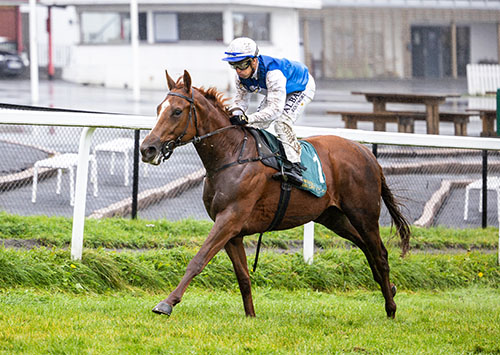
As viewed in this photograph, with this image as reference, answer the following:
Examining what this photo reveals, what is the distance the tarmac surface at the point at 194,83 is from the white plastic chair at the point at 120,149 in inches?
13.8

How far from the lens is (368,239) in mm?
7160

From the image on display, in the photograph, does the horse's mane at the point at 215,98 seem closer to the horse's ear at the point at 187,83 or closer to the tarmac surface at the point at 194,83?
the horse's ear at the point at 187,83

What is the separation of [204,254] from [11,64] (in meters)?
32.1

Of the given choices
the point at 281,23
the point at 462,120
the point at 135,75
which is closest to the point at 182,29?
the point at 281,23

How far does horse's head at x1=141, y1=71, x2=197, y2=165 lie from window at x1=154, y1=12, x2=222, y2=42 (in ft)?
91.9

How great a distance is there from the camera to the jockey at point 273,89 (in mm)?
6309

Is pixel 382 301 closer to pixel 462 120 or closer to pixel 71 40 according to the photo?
pixel 462 120

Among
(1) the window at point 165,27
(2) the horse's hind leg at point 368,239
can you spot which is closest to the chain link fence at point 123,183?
(2) the horse's hind leg at point 368,239

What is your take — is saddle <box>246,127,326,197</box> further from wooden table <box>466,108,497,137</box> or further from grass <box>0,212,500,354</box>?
wooden table <box>466,108,497,137</box>

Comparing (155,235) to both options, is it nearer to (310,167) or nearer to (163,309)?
(310,167)

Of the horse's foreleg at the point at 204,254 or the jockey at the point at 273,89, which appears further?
the jockey at the point at 273,89

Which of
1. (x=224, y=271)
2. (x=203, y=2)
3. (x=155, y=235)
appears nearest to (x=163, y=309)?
(x=224, y=271)

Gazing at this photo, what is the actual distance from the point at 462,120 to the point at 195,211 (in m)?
10.3

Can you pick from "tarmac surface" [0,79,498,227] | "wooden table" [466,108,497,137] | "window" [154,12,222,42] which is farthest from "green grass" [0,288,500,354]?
"window" [154,12,222,42]
